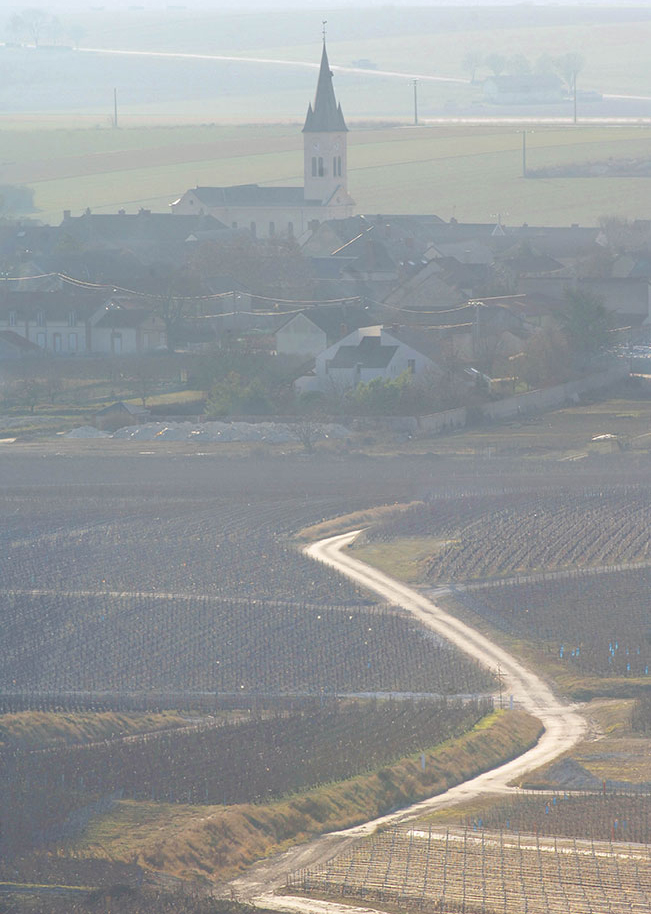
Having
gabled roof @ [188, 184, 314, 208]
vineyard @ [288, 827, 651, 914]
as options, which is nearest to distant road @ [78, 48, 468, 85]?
gabled roof @ [188, 184, 314, 208]

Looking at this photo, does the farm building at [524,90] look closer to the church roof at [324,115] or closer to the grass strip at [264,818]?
the church roof at [324,115]

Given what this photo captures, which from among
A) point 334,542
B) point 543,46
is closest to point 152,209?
point 334,542

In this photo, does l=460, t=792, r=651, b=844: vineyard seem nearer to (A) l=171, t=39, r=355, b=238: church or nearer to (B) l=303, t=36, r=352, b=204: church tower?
(A) l=171, t=39, r=355, b=238: church

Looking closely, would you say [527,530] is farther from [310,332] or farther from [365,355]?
[310,332]

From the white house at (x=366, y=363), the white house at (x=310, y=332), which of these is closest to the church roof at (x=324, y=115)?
the white house at (x=310, y=332)

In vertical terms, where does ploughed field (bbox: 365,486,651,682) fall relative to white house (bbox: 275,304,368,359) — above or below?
below

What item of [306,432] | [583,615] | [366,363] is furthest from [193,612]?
[366,363]

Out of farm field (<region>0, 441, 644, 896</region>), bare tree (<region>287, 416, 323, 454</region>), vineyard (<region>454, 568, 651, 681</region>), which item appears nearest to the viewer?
farm field (<region>0, 441, 644, 896</region>)

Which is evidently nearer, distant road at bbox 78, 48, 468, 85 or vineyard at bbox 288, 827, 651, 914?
vineyard at bbox 288, 827, 651, 914
